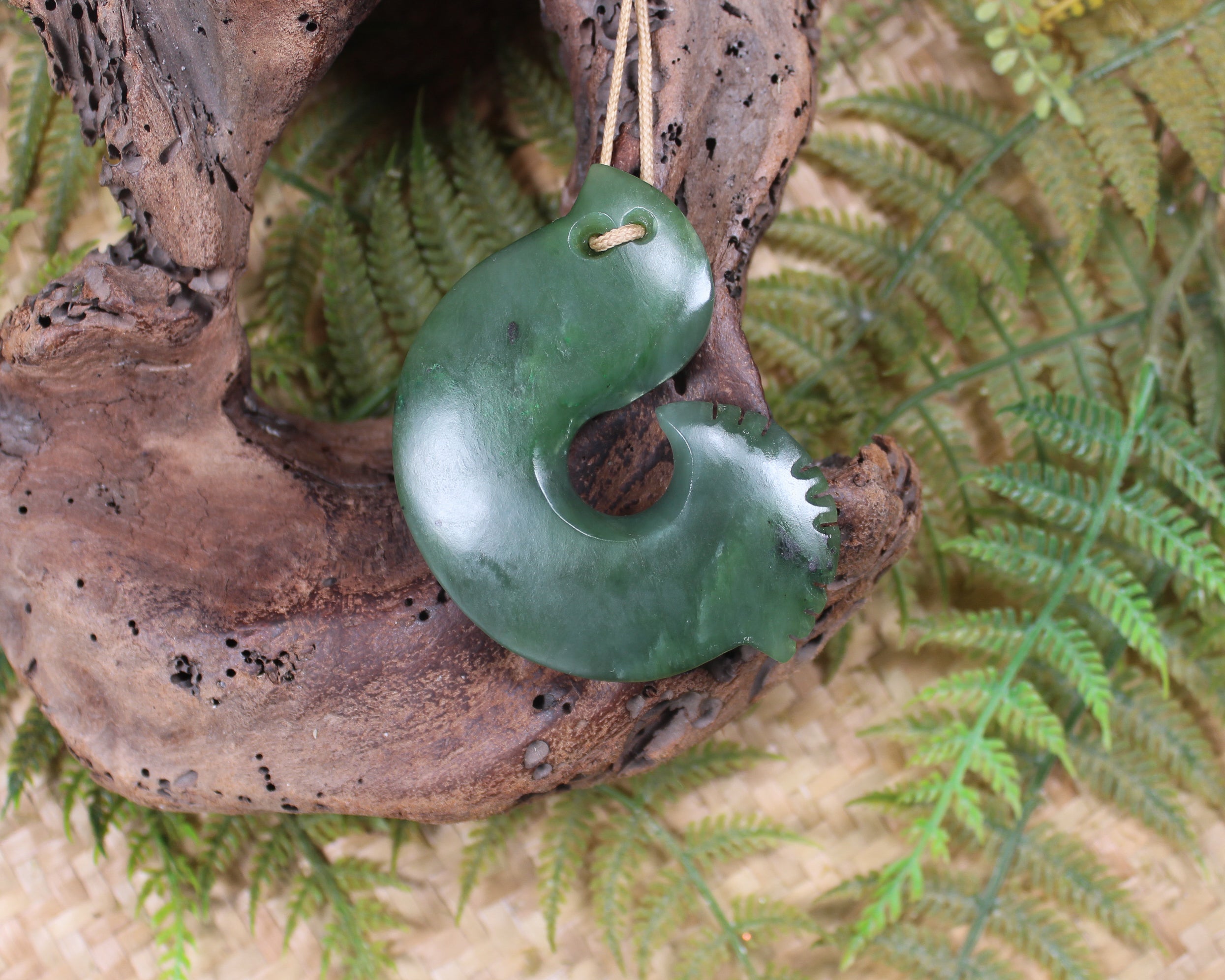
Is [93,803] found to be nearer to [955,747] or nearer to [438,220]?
[438,220]

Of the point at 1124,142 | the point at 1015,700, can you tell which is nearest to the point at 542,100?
the point at 1124,142

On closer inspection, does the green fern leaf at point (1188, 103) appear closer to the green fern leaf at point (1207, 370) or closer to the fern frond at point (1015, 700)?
the green fern leaf at point (1207, 370)

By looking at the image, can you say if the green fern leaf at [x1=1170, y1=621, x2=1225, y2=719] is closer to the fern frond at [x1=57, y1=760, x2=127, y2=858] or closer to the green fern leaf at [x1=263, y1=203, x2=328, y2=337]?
the green fern leaf at [x1=263, y1=203, x2=328, y2=337]

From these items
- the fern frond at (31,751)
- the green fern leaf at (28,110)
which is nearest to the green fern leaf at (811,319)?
the green fern leaf at (28,110)

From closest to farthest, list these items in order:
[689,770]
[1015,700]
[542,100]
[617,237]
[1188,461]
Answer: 1. [617,237]
2. [1015,700]
3. [1188,461]
4. [689,770]
5. [542,100]

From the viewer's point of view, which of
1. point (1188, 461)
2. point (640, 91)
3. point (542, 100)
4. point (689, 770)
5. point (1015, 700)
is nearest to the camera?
point (640, 91)

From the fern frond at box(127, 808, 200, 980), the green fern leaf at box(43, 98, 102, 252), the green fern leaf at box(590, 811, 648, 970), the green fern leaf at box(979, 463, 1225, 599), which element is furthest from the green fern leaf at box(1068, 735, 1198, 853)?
the green fern leaf at box(43, 98, 102, 252)
